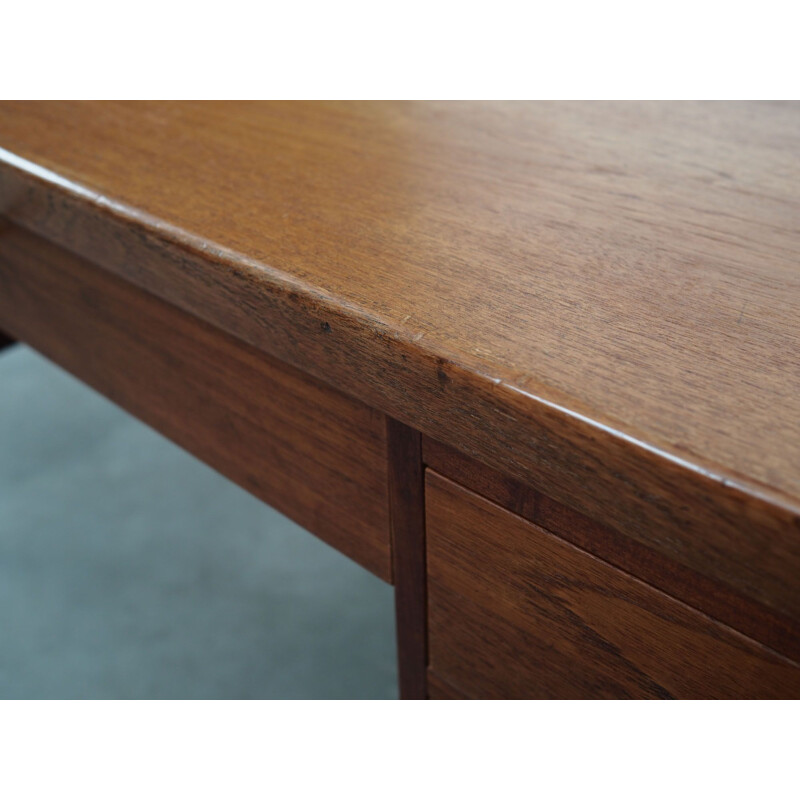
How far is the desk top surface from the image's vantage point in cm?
25

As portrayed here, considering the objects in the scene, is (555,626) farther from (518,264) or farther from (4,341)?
(4,341)

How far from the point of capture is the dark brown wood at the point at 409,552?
1.10 ft

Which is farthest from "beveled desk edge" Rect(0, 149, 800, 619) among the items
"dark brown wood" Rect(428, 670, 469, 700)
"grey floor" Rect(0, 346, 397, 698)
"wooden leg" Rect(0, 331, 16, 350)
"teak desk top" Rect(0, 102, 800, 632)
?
"wooden leg" Rect(0, 331, 16, 350)

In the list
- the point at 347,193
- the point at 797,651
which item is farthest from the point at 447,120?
the point at 797,651

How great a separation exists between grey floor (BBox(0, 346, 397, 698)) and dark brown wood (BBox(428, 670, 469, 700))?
14.2 inches

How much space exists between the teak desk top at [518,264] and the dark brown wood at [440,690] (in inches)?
6.8

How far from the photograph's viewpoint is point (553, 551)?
0.30m

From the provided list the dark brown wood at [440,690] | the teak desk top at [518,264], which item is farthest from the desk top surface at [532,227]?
the dark brown wood at [440,690]

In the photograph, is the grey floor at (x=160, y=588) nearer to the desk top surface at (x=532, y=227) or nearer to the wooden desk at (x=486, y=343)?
the wooden desk at (x=486, y=343)

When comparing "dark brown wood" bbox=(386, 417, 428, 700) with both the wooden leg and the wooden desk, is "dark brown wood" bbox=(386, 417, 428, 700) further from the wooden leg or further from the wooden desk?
the wooden leg

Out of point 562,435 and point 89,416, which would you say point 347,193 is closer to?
point 562,435

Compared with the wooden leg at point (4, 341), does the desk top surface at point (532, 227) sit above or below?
above

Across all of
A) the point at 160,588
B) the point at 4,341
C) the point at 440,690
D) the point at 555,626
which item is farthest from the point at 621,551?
the point at 4,341

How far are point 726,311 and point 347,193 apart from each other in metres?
0.19
